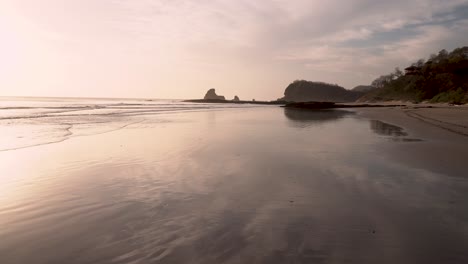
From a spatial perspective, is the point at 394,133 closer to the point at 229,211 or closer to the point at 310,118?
the point at 310,118

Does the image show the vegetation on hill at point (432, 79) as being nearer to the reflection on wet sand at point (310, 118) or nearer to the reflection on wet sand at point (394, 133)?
the reflection on wet sand at point (310, 118)

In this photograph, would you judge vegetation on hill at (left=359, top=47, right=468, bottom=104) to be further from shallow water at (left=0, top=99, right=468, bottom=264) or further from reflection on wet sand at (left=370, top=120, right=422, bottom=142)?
shallow water at (left=0, top=99, right=468, bottom=264)

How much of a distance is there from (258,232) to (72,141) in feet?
43.2

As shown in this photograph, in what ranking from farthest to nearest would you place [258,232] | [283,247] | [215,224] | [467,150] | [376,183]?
[467,150], [376,183], [215,224], [258,232], [283,247]

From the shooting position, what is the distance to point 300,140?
14656mm

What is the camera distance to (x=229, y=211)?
17.1 ft

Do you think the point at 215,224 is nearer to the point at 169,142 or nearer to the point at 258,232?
the point at 258,232

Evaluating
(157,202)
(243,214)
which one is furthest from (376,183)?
(157,202)

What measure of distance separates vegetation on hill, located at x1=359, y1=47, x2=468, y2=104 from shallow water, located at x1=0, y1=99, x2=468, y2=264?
3688 inches

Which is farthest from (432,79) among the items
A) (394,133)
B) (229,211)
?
(229,211)

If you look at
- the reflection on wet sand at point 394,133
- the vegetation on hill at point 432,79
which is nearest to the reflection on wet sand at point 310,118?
the reflection on wet sand at point 394,133

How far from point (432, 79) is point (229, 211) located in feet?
441

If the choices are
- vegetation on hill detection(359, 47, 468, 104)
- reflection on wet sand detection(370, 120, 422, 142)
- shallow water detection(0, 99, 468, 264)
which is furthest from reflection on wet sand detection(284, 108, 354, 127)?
vegetation on hill detection(359, 47, 468, 104)

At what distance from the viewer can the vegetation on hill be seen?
106 metres
